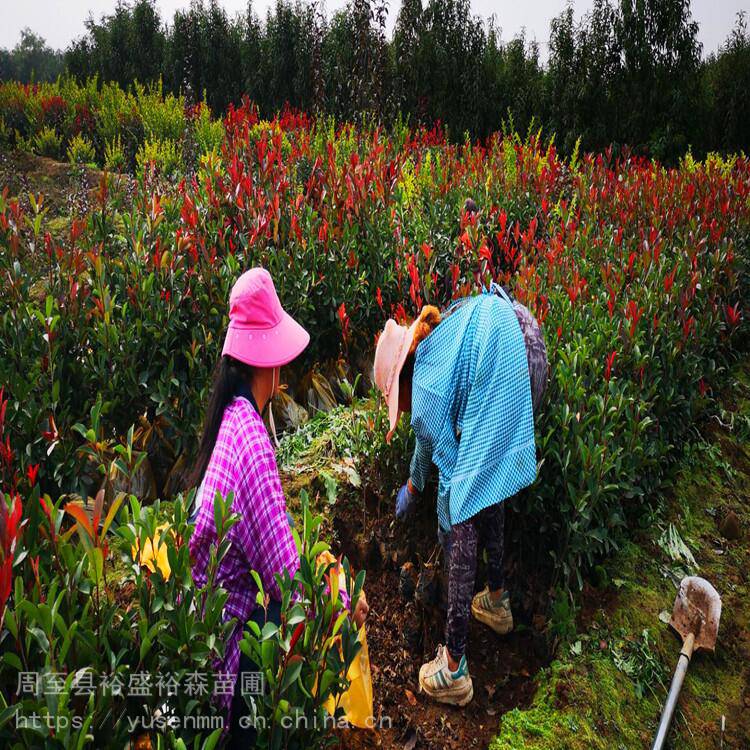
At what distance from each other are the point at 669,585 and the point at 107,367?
295 cm

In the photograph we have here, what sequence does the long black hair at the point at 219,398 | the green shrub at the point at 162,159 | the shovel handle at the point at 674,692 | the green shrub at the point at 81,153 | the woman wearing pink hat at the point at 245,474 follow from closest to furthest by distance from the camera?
the woman wearing pink hat at the point at 245,474 < the long black hair at the point at 219,398 < the shovel handle at the point at 674,692 < the green shrub at the point at 162,159 < the green shrub at the point at 81,153

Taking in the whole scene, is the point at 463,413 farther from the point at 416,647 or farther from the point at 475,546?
the point at 416,647

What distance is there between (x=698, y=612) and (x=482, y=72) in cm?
1270

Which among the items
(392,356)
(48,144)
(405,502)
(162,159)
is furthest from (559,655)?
(48,144)

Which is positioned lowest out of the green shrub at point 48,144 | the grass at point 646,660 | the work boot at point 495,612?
the grass at point 646,660

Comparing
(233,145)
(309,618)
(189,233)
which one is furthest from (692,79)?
(309,618)

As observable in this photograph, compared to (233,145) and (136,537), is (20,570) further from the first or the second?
(233,145)

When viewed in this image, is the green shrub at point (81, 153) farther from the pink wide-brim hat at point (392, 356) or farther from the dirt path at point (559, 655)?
the pink wide-brim hat at point (392, 356)

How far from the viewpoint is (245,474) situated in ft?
5.55

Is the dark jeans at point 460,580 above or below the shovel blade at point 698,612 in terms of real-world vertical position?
above

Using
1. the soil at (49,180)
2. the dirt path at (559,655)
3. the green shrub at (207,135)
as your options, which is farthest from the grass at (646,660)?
the green shrub at (207,135)

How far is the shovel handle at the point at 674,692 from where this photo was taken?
2.29m

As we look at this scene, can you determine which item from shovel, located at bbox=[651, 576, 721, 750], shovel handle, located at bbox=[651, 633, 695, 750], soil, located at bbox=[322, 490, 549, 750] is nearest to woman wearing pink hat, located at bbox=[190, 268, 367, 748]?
soil, located at bbox=[322, 490, 549, 750]

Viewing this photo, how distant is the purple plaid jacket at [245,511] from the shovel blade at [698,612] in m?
1.97
